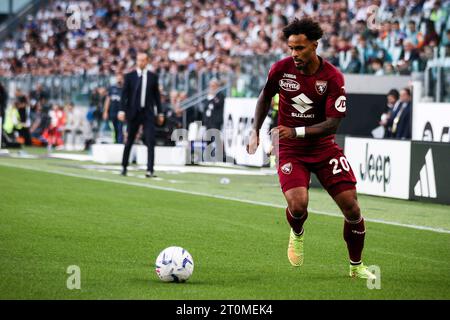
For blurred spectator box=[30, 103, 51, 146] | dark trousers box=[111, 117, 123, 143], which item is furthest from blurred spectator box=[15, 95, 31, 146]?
dark trousers box=[111, 117, 123, 143]

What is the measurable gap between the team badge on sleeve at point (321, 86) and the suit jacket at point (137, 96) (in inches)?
476

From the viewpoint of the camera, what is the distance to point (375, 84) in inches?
979

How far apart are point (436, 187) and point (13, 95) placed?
29.8 m

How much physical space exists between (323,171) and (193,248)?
221 centimetres

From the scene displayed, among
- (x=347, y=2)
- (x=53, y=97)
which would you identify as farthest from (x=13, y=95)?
(x=347, y=2)

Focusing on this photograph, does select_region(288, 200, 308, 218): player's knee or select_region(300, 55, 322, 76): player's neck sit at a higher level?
select_region(300, 55, 322, 76): player's neck

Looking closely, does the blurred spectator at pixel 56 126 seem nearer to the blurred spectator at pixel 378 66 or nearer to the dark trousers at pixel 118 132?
the dark trousers at pixel 118 132

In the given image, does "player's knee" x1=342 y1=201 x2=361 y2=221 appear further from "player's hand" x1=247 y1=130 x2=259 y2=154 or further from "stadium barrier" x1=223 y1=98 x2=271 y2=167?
"stadium barrier" x1=223 y1=98 x2=271 y2=167

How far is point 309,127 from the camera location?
30.0 feet

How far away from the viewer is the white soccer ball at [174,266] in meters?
8.59

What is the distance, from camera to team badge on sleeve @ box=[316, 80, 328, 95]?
9156 millimetres

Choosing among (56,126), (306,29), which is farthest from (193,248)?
(56,126)
